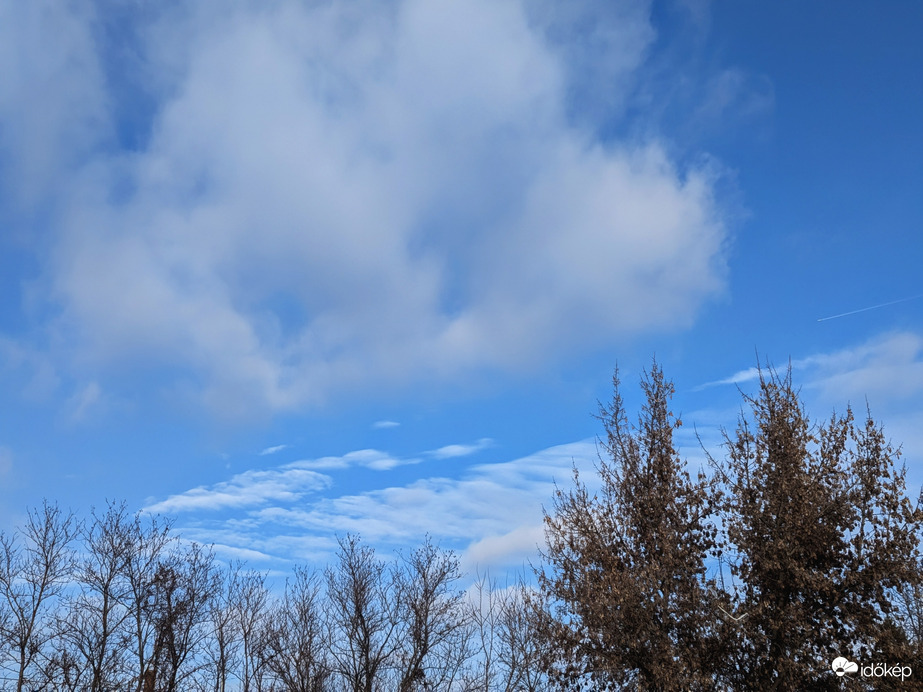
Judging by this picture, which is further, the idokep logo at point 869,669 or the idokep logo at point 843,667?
the idokep logo at point 843,667

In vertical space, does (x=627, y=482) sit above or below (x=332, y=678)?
above

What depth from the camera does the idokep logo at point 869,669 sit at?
1882 centimetres

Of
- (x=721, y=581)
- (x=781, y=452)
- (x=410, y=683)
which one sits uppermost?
(x=781, y=452)

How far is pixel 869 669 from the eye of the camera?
63.0ft

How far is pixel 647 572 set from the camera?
2216cm

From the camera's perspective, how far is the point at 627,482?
2502 cm

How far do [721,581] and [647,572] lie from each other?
2173 mm

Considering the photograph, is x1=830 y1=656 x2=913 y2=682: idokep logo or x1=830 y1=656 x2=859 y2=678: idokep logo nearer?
x1=830 y1=656 x2=913 y2=682: idokep logo

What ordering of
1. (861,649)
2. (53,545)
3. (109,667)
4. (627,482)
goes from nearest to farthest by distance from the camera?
(861,649) < (627,482) < (109,667) < (53,545)

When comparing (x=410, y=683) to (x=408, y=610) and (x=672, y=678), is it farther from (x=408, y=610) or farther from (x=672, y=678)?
(x=672, y=678)

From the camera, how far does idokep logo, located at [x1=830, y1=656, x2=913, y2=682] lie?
18.8 meters

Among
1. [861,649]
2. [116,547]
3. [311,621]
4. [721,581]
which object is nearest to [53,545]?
[116,547]

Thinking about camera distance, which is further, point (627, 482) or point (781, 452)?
point (627, 482)

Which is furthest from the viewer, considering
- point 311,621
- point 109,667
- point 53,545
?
point 311,621
